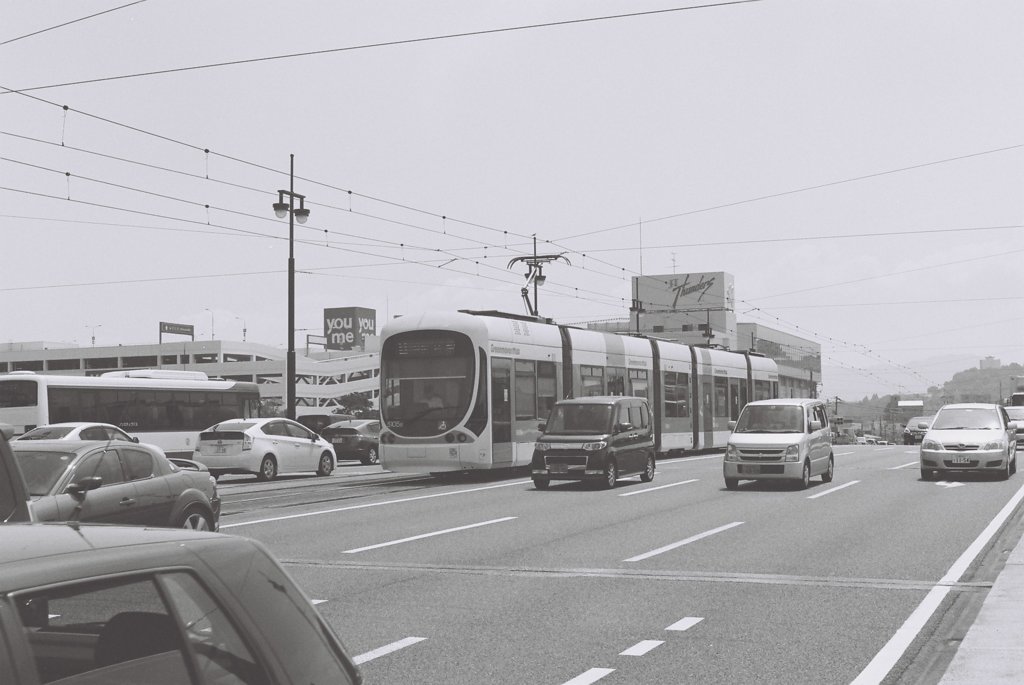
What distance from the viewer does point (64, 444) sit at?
11.1 m

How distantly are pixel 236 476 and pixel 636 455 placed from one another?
13769 millimetres

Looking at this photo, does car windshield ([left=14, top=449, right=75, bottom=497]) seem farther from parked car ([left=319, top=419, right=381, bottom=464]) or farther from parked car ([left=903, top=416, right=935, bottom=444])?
parked car ([left=903, top=416, right=935, bottom=444])

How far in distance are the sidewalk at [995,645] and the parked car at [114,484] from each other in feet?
22.4

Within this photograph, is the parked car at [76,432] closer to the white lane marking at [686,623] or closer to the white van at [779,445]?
the white van at [779,445]

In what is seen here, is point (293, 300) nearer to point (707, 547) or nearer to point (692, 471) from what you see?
point (692, 471)

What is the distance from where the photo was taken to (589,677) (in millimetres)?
6902

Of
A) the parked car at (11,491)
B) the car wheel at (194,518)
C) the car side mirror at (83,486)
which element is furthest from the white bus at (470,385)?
the parked car at (11,491)

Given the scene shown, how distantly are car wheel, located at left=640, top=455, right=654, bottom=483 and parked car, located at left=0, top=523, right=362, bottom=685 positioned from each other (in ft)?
72.5

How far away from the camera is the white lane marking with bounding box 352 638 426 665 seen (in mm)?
7375

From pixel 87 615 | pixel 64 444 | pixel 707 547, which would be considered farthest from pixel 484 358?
pixel 87 615

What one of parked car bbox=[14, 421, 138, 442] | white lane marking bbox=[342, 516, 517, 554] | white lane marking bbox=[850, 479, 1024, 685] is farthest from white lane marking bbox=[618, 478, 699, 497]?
parked car bbox=[14, 421, 138, 442]

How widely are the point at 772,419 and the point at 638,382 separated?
9842 mm

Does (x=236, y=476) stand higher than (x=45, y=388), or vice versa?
(x=45, y=388)

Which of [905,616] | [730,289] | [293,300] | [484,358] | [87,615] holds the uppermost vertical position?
[730,289]
